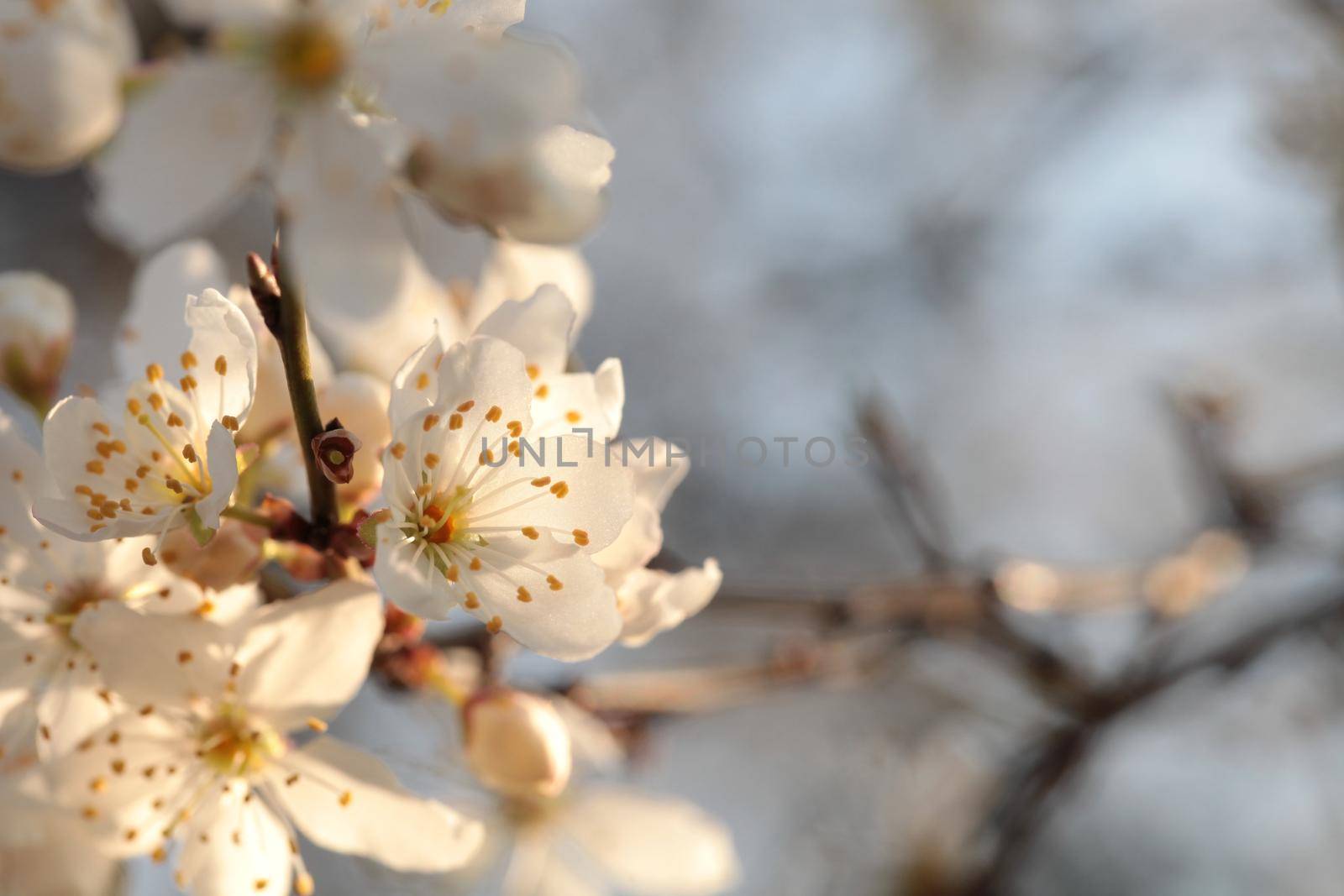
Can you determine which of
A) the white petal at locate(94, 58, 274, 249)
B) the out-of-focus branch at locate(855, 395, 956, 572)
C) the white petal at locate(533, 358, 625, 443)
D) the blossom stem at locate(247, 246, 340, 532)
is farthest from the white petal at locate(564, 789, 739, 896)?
the white petal at locate(94, 58, 274, 249)

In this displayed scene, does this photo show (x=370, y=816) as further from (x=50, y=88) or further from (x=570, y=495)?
(x=50, y=88)

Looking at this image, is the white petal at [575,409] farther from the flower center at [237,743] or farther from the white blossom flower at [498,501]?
the flower center at [237,743]

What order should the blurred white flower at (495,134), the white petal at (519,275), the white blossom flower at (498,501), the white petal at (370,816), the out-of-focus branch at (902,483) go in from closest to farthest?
the blurred white flower at (495,134), the white blossom flower at (498,501), the white petal at (370,816), the white petal at (519,275), the out-of-focus branch at (902,483)

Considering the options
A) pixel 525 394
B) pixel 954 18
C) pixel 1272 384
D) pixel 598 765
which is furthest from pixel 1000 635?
pixel 954 18

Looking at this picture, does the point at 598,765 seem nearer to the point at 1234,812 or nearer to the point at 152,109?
the point at 152,109

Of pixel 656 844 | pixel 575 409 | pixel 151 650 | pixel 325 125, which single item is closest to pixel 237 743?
pixel 151 650

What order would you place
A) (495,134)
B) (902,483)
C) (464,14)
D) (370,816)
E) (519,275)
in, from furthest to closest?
(902,483), (519,275), (370,816), (464,14), (495,134)

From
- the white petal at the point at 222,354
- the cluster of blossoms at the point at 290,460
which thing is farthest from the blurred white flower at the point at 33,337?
the white petal at the point at 222,354
